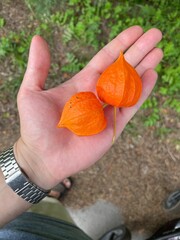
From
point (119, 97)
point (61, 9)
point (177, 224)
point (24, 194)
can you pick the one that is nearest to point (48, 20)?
point (61, 9)

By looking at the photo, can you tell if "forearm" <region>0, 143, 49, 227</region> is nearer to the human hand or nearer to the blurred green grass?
the human hand

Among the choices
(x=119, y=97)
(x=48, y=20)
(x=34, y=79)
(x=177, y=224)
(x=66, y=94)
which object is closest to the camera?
(x=119, y=97)

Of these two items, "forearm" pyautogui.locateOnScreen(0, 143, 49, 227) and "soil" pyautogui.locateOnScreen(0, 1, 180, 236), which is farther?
"soil" pyautogui.locateOnScreen(0, 1, 180, 236)

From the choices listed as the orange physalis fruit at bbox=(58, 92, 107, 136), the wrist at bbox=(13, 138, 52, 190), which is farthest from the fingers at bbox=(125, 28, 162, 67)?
the wrist at bbox=(13, 138, 52, 190)

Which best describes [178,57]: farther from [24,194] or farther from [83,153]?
[24,194]

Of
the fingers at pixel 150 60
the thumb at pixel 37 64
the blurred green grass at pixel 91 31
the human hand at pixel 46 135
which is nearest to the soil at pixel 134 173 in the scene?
the blurred green grass at pixel 91 31

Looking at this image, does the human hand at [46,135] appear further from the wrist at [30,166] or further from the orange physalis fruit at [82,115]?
the orange physalis fruit at [82,115]
